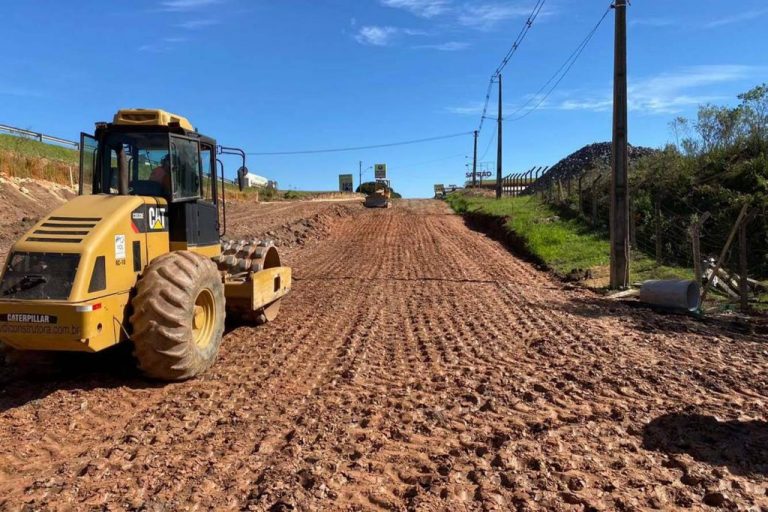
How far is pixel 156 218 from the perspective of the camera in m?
6.22

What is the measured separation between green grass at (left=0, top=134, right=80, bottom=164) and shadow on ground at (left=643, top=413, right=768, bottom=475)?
2357 cm

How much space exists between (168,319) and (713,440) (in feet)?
15.3

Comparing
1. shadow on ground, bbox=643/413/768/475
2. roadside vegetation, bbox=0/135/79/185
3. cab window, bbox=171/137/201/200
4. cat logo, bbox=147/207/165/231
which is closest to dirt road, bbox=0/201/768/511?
shadow on ground, bbox=643/413/768/475

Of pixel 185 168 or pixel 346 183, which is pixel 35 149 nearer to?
pixel 185 168

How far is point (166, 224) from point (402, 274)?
8.20 meters

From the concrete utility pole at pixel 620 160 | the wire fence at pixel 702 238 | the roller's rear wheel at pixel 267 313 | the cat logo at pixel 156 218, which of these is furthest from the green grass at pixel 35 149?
the wire fence at pixel 702 238

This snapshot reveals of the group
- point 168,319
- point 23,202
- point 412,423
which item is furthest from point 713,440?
point 23,202

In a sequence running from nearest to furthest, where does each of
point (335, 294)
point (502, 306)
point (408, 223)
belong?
1. point (502, 306)
2. point (335, 294)
3. point (408, 223)

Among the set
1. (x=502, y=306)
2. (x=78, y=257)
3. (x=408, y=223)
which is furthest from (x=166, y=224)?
(x=408, y=223)

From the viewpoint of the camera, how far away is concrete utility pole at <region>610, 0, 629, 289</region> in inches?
480

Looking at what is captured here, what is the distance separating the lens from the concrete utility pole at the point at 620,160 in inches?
480

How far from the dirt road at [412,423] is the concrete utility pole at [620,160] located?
3.70m

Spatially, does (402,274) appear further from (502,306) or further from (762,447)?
(762,447)

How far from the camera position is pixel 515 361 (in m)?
6.58
